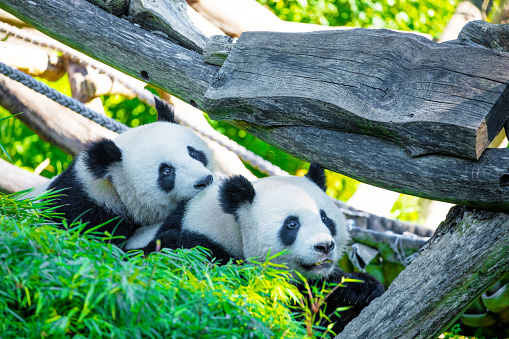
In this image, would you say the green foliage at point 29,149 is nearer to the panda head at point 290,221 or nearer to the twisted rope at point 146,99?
the twisted rope at point 146,99

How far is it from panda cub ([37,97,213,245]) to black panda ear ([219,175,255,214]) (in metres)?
0.32

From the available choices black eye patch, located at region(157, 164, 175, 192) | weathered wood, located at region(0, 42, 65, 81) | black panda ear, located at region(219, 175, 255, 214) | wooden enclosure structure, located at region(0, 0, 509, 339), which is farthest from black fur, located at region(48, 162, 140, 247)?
weathered wood, located at region(0, 42, 65, 81)

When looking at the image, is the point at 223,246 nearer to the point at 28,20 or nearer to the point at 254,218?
the point at 254,218

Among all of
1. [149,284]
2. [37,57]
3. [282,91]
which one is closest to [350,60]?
[282,91]

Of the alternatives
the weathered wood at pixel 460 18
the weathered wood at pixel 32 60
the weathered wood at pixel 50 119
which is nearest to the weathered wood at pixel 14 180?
the weathered wood at pixel 50 119

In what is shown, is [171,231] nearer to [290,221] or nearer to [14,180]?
[290,221]

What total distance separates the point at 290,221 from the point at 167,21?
1403mm

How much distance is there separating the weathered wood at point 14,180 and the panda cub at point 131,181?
3.68ft

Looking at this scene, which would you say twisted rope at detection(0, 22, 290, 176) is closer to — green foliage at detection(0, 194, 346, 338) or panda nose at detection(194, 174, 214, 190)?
panda nose at detection(194, 174, 214, 190)

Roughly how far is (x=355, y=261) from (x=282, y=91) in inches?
75.6

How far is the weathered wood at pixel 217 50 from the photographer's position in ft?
8.88

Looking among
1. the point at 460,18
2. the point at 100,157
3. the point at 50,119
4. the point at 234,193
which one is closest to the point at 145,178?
the point at 100,157

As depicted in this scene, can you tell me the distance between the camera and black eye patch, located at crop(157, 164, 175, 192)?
279 centimetres

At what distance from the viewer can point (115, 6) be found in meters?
3.03
